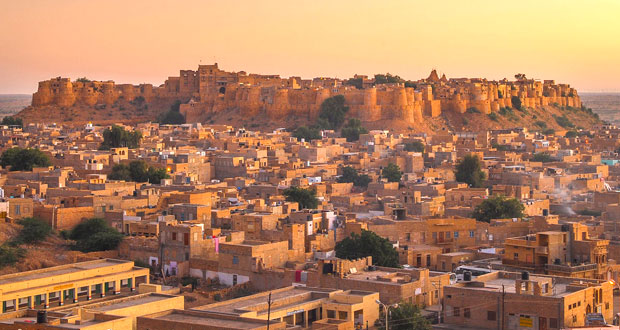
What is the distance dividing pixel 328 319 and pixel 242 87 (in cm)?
6235

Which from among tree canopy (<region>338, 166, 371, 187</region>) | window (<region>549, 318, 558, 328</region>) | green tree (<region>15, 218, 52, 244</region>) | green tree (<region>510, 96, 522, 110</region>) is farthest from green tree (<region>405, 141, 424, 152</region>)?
window (<region>549, 318, 558, 328</region>)

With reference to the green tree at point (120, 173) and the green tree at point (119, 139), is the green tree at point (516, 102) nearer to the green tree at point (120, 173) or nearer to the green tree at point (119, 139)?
the green tree at point (119, 139)

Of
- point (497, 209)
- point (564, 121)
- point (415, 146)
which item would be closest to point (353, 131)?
point (415, 146)

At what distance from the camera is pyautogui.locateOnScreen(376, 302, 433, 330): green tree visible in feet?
67.8

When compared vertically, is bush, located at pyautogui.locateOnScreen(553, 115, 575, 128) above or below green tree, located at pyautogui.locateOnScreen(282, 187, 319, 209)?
above

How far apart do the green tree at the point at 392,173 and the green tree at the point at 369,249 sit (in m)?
17.5

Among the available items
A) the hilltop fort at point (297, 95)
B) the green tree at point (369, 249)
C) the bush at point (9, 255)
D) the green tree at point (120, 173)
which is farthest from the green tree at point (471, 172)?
the hilltop fort at point (297, 95)

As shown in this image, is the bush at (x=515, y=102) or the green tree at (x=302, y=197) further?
the bush at (x=515, y=102)

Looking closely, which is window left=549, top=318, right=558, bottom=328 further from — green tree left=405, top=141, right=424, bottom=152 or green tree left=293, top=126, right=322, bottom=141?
green tree left=293, top=126, right=322, bottom=141

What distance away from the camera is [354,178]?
151 ft

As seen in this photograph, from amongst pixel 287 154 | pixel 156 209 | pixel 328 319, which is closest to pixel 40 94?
pixel 287 154

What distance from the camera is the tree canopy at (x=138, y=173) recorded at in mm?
40906

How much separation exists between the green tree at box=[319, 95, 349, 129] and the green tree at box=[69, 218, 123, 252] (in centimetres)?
4435

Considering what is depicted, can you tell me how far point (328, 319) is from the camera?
2075 centimetres
